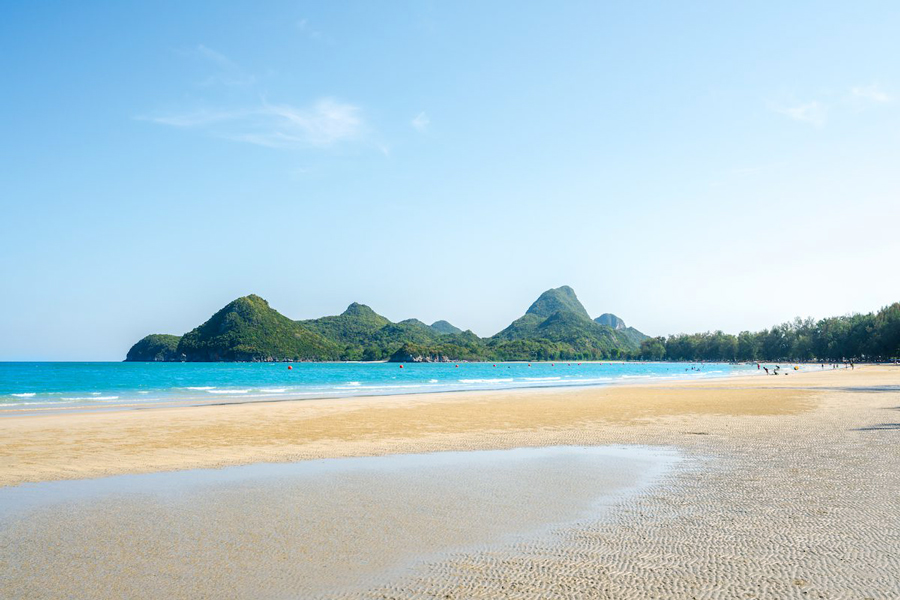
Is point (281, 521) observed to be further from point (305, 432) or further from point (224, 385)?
point (224, 385)

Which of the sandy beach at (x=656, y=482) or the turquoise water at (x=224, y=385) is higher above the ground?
the sandy beach at (x=656, y=482)

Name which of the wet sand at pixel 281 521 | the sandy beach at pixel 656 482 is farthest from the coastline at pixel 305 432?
the wet sand at pixel 281 521

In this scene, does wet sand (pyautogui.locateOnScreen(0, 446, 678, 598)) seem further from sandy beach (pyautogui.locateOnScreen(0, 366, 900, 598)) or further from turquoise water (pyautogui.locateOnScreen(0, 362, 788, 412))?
turquoise water (pyautogui.locateOnScreen(0, 362, 788, 412))

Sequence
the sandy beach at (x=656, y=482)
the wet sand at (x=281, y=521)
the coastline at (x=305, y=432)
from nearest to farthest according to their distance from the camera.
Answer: the sandy beach at (x=656, y=482) < the wet sand at (x=281, y=521) < the coastline at (x=305, y=432)

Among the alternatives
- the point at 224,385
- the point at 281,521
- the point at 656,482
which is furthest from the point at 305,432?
the point at 224,385

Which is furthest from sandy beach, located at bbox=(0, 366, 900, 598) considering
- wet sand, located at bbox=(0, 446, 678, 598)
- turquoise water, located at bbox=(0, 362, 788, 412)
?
turquoise water, located at bbox=(0, 362, 788, 412)

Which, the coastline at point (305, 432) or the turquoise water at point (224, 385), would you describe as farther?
the turquoise water at point (224, 385)

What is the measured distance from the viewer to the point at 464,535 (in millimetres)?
7660

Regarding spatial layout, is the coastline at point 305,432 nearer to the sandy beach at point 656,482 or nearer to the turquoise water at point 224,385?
the sandy beach at point 656,482

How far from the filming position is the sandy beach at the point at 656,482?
5.95m

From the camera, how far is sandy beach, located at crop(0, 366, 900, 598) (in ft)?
19.5

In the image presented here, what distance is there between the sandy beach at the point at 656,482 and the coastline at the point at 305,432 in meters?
0.07

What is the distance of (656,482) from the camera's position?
11156 millimetres

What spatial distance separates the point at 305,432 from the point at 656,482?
12.4 m
